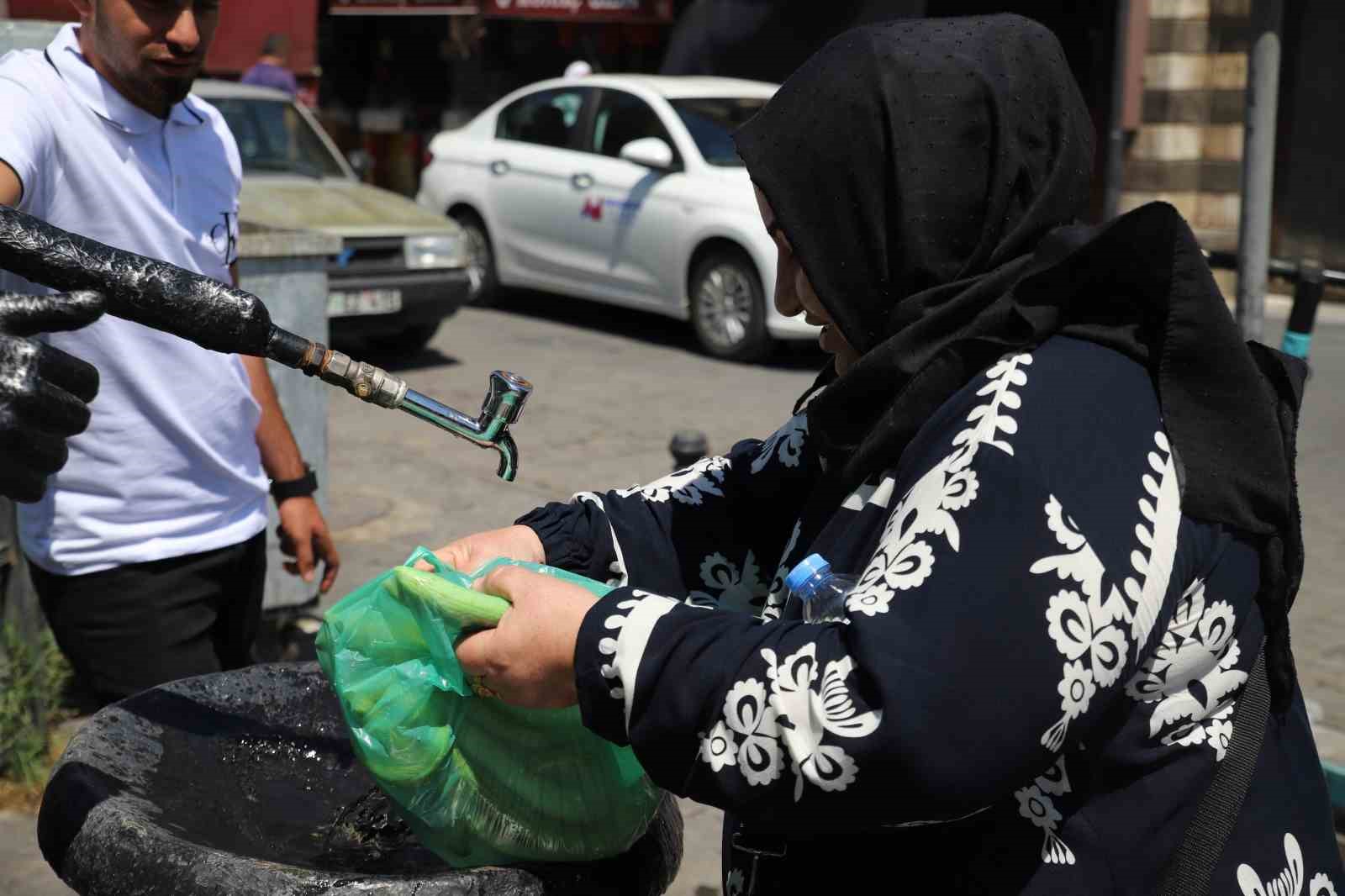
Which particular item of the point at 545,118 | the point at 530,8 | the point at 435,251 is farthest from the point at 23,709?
the point at 530,8

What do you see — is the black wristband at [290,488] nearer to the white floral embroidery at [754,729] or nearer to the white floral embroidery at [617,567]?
the white floral embroidery at [617,567]

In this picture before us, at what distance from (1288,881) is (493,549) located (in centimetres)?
98

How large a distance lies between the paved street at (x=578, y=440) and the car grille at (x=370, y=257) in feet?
2.17

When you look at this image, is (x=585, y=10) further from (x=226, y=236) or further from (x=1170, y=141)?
(x=226, y=236)

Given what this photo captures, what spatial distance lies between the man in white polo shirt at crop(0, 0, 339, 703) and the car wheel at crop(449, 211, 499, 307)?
9.06 m

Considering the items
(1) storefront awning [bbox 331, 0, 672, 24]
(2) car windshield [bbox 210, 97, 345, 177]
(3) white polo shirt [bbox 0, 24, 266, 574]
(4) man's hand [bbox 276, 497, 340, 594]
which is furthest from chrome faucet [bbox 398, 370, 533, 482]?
(1) storefront awning [bbox 331, 0, 672, 24]

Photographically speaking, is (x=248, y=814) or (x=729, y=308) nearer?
(x=248, y=814)

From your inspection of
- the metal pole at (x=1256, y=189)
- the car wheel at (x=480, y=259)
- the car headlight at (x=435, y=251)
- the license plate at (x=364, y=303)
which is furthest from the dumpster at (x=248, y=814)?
the car wheel at (x=480, y=259)

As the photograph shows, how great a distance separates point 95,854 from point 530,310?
34.9 ft

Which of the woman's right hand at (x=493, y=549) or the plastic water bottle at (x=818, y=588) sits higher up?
the plastic water bottle at (x=818, y=588)

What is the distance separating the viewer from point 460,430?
1.83m

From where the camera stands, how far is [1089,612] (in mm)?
1349

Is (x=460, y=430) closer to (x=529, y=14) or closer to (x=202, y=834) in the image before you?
(x=202, y=834)

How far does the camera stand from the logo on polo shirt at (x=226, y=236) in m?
2.81
